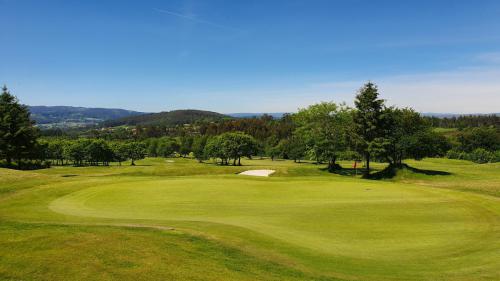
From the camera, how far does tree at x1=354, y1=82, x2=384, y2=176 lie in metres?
63.4

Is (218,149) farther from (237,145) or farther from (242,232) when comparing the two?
(242,232)

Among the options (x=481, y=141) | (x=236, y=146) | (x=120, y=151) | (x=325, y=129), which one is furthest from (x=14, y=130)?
(x=481, y=141)

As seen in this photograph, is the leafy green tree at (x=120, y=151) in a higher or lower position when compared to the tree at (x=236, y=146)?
lower

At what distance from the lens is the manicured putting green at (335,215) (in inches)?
664

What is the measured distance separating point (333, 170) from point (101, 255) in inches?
2383

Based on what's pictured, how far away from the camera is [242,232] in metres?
19.9

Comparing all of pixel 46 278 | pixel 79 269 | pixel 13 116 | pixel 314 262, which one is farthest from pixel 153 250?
pixel 13 116

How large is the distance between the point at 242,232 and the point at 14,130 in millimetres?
65353

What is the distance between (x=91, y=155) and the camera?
5650 inches

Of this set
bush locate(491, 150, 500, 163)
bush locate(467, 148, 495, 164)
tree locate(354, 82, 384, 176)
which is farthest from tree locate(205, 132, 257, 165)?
bush locate(491, 150, 500, 163)

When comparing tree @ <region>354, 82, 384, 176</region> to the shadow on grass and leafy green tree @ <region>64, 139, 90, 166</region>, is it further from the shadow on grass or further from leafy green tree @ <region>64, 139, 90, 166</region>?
leafy green tree @ <region>64, 139, 90, 166</region>

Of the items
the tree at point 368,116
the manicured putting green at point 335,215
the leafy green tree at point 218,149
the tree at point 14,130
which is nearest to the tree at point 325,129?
the tree at point 368,116

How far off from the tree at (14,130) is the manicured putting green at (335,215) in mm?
43024

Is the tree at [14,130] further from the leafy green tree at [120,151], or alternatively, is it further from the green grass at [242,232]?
the leafy green tree at [120,151]
